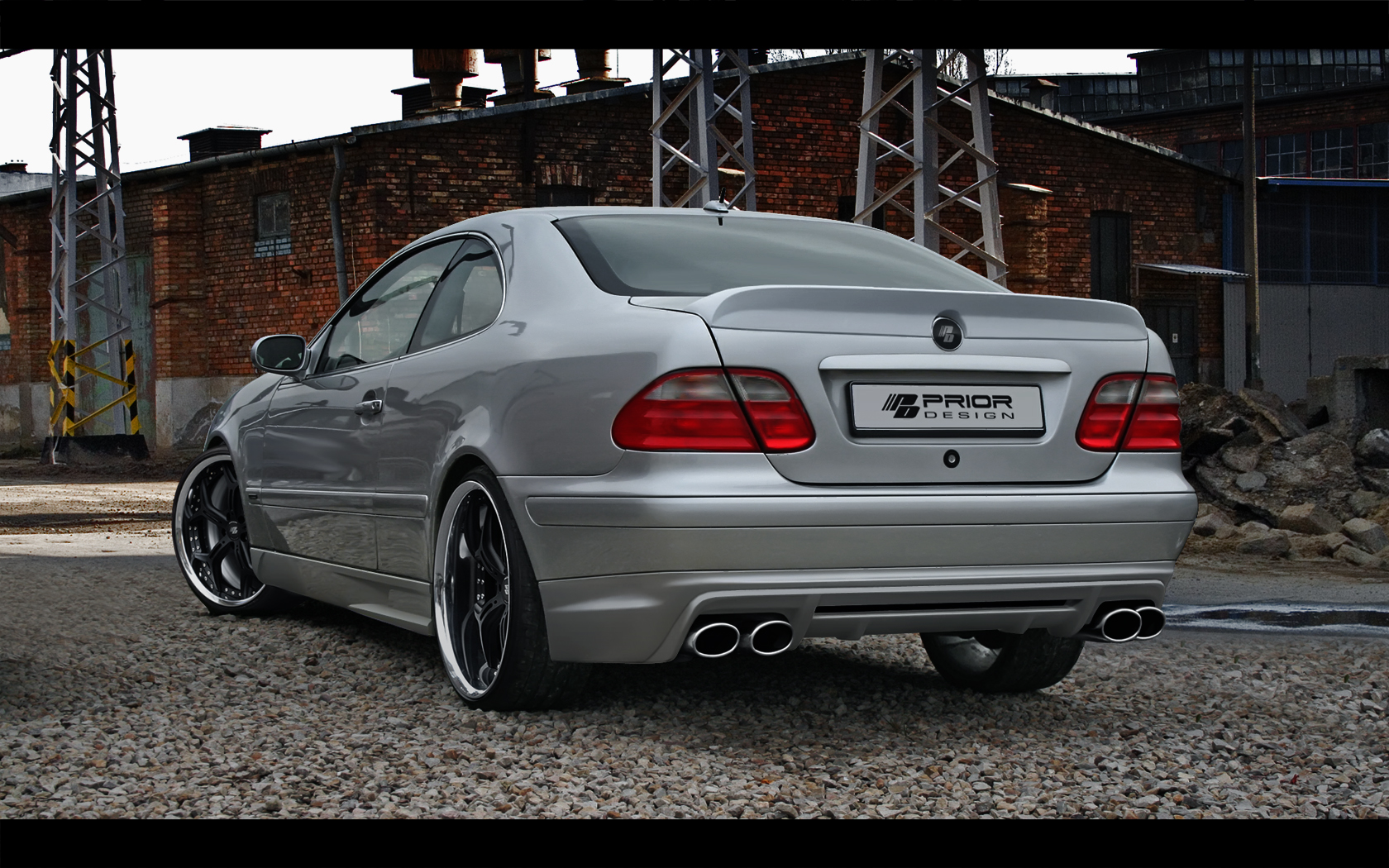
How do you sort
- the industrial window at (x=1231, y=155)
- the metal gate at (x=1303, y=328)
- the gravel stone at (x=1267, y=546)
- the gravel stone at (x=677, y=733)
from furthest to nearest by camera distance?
the industrial window at (x=1231, y=155) < the metal gate at (x=1303, y=328) < the gravel stone at (x=1267, y=546) < the gravel stone at (x=677, y=733)

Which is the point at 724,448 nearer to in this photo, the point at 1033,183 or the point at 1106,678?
the point at 1106,678

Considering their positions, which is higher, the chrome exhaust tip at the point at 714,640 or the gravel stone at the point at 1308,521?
the chrome exhaust tip at the point at 714,640

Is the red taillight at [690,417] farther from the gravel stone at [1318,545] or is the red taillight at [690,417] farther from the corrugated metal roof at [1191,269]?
the corrugated metal roof at [1191,269]

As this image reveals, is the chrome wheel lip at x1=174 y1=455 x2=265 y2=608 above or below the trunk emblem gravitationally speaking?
below

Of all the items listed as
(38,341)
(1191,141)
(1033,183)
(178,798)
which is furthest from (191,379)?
(1191,141)

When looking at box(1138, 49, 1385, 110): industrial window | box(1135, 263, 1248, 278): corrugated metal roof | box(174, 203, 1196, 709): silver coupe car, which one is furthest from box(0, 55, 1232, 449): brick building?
box(1138, 49, 1385, 110): industrial window

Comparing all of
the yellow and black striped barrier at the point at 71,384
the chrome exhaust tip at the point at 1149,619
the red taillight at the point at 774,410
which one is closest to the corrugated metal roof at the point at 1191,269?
the yellow and black striped barrier at the point at 71,384

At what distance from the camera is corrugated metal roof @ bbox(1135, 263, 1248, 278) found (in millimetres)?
28422

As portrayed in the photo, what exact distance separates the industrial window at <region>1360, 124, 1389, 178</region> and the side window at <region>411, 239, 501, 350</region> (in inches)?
1765

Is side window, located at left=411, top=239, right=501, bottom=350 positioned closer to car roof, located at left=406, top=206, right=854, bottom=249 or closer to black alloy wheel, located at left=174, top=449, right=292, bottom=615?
car roof, located at left=406, top=206, right=854, bottom=249

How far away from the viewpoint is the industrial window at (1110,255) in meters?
28.8

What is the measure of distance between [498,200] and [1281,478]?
47.8 feet
